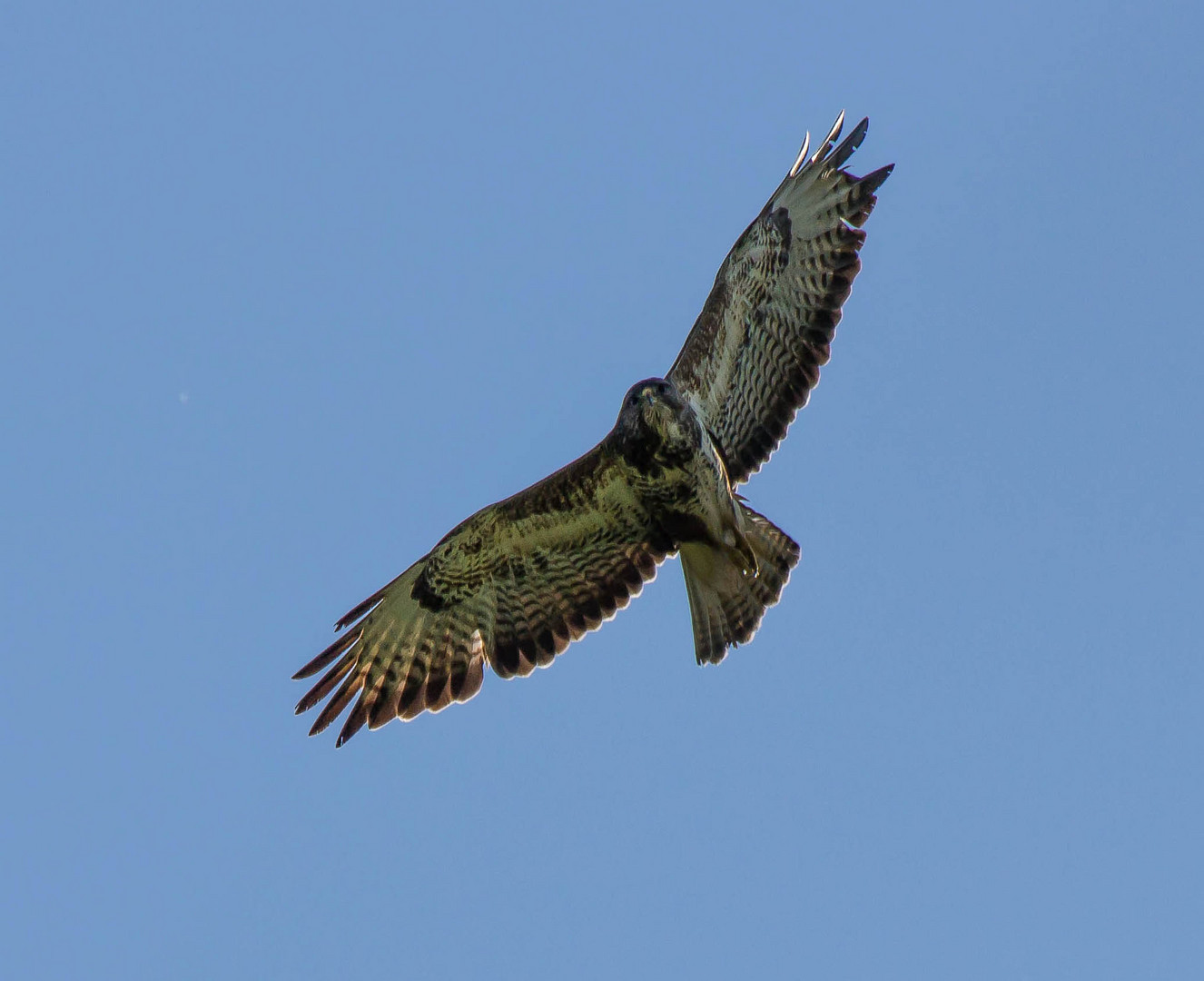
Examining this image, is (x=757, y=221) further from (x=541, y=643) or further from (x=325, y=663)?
(x=325, y=663)

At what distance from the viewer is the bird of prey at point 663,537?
9648 millimetres

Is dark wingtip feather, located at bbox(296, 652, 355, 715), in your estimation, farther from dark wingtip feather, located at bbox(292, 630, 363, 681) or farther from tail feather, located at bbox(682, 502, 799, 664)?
tail feather, located at bbox(682, 502, 799, 664)

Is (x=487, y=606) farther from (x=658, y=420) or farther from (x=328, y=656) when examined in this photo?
(x=658, y=420)

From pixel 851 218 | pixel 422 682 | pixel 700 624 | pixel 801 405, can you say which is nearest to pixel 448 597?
pixel 422 682

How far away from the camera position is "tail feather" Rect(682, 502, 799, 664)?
32.1ft

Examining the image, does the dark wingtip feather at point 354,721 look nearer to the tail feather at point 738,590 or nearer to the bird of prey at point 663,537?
the bird of prey at point 663,537

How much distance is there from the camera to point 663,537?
983 cm

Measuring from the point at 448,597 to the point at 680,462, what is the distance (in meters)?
1.89

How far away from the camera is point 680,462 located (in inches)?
361

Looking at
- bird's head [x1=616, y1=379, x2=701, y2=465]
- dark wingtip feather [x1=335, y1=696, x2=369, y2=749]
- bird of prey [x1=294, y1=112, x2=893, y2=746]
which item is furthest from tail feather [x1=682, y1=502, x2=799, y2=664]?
dark wingtip feather [x1=335, y1=696, x2=369, y2=749]

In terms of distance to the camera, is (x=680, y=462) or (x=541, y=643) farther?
(x=541, y=643)

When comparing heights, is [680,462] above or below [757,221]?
below

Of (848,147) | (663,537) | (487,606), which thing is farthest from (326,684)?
(848,147)

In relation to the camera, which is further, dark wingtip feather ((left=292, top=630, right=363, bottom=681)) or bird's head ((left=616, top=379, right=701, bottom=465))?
dark wingtip feather ((left=292, top=630, right=363, bottom=681))
